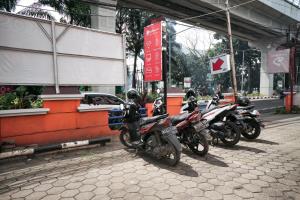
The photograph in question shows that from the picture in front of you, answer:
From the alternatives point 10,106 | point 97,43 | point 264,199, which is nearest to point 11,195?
point 10,106

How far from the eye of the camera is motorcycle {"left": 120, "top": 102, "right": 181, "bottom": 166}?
4.34 meters

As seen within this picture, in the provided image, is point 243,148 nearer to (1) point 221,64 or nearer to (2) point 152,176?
(2) point 152,176

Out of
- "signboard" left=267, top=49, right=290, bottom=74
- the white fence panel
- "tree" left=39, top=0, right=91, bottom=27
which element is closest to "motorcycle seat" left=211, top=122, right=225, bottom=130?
the white fence panel

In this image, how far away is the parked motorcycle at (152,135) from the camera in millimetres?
4344

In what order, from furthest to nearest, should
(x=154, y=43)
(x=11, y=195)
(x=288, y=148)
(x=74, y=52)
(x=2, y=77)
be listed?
(x=154, y=43) < (x=74, y=52) < (x=288, y=148) < (x=2, y=77) < (x=11, y=195)

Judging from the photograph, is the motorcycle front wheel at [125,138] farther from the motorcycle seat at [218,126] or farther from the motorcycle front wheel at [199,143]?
the motorcycle seat at [218,126]

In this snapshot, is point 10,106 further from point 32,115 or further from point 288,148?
point 288,148

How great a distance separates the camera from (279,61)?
13.8 metres

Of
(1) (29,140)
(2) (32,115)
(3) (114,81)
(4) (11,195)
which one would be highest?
(3) (114,81)

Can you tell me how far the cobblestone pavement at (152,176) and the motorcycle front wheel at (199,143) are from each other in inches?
6.6

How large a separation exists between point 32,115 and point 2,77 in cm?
112

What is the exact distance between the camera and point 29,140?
5.54 meters

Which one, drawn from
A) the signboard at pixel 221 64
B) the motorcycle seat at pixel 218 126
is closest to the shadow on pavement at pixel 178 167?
the motorcycle seat at pixel 218 126

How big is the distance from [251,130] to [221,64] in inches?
166
